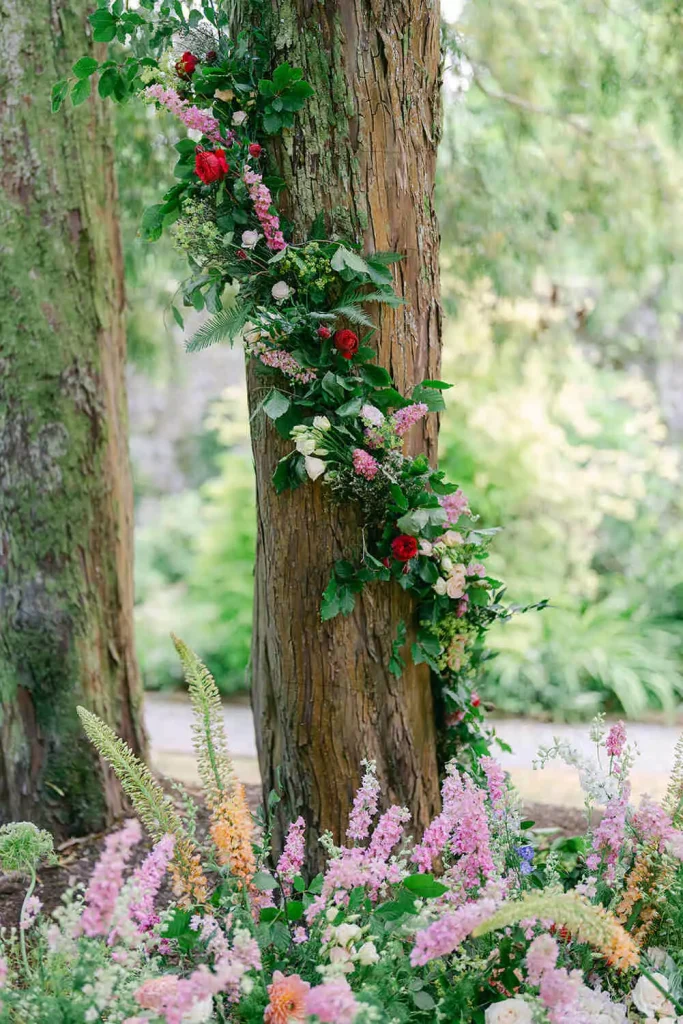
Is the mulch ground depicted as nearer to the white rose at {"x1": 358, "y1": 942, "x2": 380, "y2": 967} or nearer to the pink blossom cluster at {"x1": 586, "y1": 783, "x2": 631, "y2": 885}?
the white rose at {"x1": 358, "y1": 942, "x2": 380, "y2": 967}

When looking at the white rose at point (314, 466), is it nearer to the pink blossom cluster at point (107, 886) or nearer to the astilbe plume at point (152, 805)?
the astilbe plume at point (152, 805)

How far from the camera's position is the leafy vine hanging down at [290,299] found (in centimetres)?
209

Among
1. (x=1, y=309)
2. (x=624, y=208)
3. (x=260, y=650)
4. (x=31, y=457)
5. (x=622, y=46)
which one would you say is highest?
(x=622, y=46)

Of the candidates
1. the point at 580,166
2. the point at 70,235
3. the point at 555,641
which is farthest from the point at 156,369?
the point at 555,641

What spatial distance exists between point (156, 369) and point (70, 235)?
1.51m

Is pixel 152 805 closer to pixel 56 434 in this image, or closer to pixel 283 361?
pixel 283 361

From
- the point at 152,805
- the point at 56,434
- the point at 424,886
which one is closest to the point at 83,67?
the point at 56,434

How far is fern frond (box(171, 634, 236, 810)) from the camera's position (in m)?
1.88

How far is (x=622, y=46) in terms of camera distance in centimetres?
410

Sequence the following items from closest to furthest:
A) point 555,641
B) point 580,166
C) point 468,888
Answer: point 468,888 → point 580,166 → point 555,641

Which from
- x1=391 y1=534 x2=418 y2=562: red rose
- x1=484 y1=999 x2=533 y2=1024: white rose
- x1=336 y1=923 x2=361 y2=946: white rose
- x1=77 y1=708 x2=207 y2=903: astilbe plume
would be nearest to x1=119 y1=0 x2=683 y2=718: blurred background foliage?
x1=391 y1=534 x2=418 y2=562: red rose

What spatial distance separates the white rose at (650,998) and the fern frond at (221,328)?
1582mm

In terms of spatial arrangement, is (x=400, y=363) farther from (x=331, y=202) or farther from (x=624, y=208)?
(x=624, y=208)

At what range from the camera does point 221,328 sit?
214 centimetres
